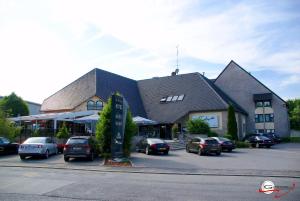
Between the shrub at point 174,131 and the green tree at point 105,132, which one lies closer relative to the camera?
the green tree at point 105,132

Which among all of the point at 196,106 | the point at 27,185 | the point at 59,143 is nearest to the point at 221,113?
the point at 196,106

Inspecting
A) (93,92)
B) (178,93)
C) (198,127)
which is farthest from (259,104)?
(93,92)

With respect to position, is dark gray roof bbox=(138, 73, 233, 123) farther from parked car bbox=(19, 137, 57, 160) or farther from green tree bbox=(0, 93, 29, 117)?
parked car bbox=(19, 137, 57, 160)

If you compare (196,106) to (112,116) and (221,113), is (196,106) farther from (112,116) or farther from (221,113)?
(112,116)

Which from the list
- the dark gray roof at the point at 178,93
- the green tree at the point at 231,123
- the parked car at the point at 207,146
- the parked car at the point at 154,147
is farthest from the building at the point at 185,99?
the parked car at the point at 154,147

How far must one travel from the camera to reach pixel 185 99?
41594 mm

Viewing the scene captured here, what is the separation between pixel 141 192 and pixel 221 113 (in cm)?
3017

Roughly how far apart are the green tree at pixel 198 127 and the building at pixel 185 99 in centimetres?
384

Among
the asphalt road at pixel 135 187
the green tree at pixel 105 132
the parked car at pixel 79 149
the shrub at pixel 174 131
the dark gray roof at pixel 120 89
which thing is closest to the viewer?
the asphalt road at pixel 135 187

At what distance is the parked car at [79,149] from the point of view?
18.6 m

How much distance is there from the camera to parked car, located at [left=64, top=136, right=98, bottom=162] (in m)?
18.6

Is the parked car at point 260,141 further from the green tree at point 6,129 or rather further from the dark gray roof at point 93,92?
the green tree at point 6,129

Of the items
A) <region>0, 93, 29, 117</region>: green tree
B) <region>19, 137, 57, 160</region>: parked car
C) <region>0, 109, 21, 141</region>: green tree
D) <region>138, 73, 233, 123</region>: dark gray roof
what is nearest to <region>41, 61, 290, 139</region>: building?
<region>138, 73, 233, 123</region>: dark gray roof

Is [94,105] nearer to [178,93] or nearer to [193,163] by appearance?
[178,93]
